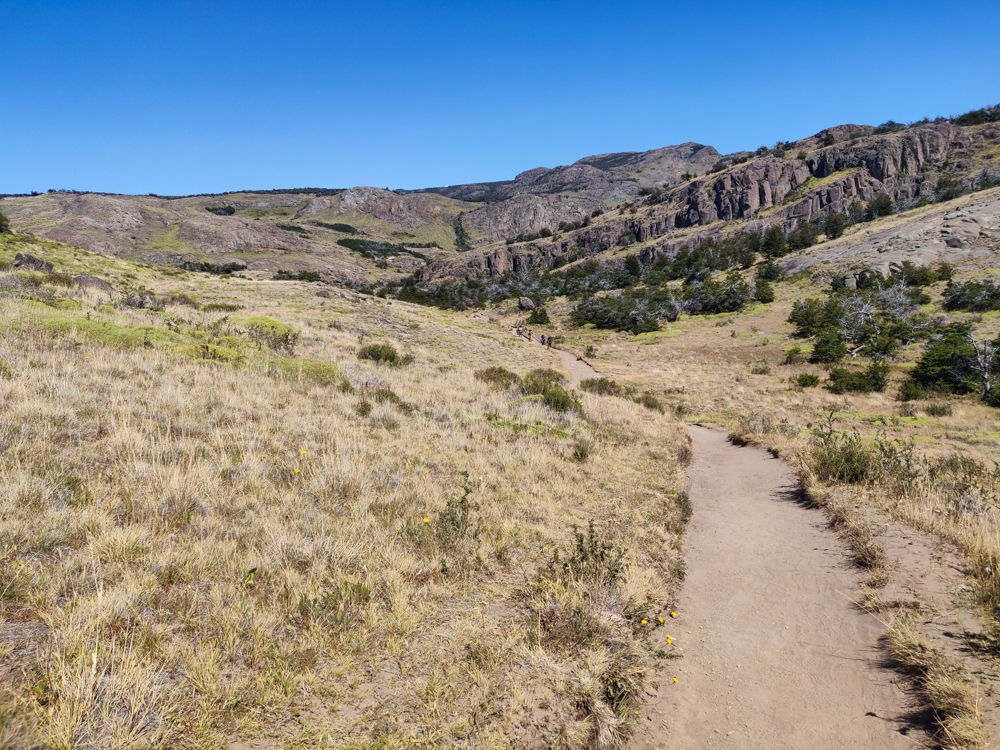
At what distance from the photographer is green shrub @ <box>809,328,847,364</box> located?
2559 centimetres

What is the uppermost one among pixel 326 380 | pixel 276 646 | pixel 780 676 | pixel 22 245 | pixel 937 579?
pixel 22 245

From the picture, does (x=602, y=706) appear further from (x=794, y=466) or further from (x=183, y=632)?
(x=794, y=466)

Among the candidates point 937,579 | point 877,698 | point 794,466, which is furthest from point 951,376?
point 877,698

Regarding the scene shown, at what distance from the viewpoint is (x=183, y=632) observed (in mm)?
2982

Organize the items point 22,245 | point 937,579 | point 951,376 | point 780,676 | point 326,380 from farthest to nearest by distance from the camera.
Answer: point 22,245 → point 951,376 → point 326,380 → point 937,579 → point 780,676

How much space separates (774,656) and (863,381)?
74.8 feet

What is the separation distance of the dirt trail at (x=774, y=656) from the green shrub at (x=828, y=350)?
79.8ft


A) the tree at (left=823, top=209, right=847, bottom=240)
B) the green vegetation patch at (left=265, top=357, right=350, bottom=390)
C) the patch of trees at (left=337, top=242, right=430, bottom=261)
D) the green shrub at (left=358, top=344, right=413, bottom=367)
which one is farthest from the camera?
the patch of trees at (left=337, top=242, right=430, bottom=261)

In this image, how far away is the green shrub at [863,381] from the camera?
20.6 meters

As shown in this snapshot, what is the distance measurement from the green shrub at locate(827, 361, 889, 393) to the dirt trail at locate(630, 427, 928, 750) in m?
18.6

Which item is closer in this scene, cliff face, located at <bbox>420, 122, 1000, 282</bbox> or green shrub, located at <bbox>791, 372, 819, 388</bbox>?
green shrub, located at <bbox>791, 372, 819, 388</bbox>

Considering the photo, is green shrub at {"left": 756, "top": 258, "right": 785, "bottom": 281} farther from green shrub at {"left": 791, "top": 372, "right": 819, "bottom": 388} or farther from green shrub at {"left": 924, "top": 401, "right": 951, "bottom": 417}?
green shrub at {"left": 924, "top": 401, "right": 951, "bottom": 417}

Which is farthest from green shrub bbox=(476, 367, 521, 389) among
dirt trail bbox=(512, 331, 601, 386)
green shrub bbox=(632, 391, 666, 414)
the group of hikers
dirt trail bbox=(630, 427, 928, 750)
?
the group of hikers

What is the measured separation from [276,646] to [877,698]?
15.4ft
